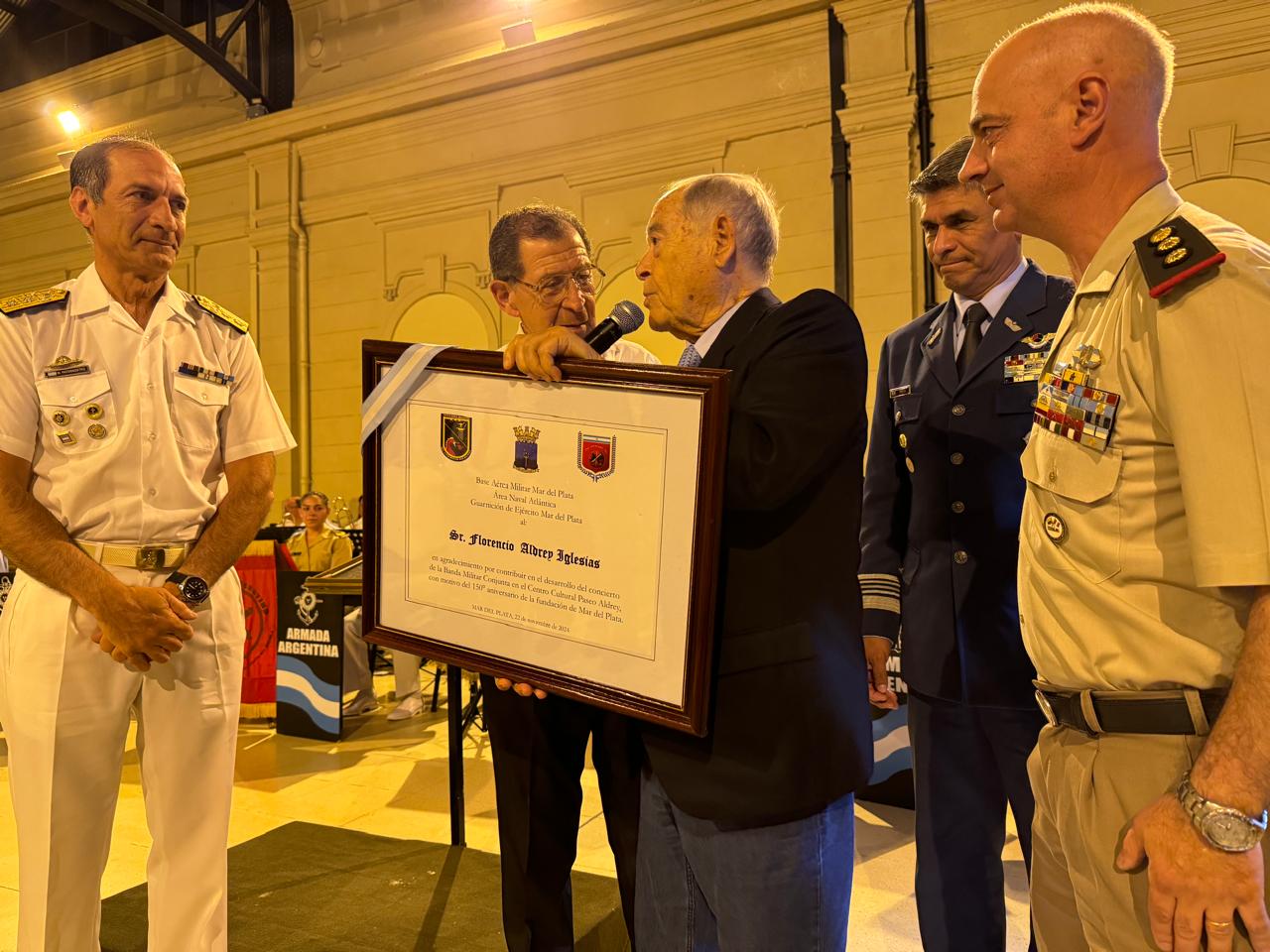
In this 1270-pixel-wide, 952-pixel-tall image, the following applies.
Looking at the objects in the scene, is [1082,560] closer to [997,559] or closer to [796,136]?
[997,559]

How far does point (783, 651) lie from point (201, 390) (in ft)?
4.75

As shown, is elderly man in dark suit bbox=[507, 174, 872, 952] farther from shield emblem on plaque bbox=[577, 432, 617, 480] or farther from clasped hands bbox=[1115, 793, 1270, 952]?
clasped hands bbox=[1115, 793, 1270, 952]

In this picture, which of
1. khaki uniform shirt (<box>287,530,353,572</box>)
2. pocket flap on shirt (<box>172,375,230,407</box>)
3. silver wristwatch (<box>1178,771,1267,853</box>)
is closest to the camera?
silver wristwatch (<box>1178,771,1267,853</box>)

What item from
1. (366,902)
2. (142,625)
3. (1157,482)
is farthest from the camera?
(366,902)

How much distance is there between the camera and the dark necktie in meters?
1.88

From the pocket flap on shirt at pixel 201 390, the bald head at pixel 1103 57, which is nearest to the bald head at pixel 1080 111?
the bald head at pixel 1103 57

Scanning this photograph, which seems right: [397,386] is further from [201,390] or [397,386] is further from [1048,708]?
[1048,708]

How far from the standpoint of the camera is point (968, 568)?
1789 millimetres

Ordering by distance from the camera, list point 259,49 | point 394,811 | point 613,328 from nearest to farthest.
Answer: point 613,328 < point 394,811 < point 259,49

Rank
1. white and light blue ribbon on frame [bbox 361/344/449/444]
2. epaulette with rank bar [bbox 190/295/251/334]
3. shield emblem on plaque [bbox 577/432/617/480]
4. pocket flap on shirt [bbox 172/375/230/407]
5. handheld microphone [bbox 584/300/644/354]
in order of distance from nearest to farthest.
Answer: shield emblem on plaque [bbox 577/432/617/480], handheld microphone [bbox 584/300/644/354], white and light blue ribbon on frame [bbox 361/344/449/444], pocket flap on shirt [bbox 172/375/230/407], epaulette with rank bar [bbox 190/295/251/334]

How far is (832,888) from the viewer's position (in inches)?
49.1

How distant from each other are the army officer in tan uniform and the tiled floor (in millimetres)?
1681

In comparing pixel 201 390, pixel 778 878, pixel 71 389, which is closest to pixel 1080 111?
pixel 778 878

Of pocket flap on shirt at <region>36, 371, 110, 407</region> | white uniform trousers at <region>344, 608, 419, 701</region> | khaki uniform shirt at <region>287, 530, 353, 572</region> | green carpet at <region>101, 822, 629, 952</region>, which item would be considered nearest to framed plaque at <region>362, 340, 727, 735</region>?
pocket flap on shirt at <region>36, 371, 110, 407</region>
